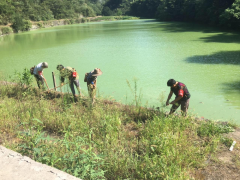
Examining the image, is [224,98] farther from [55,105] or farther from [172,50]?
[172,50]

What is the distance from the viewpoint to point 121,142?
2.88 metres

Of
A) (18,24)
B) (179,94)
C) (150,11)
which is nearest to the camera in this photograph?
(179,94)

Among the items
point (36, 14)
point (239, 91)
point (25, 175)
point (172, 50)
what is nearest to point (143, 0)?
point (36, 14)

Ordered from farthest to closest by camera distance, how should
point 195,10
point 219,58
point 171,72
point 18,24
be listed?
point 18,24 < point 195,10 < point 219,58 < point 171,72

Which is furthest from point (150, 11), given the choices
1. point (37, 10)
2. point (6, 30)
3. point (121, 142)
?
point (121, 142)

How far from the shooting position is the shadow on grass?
8.72m

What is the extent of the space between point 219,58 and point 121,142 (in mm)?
8044

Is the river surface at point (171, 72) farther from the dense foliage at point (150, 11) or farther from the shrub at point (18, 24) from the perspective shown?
the shrub at point (18, 24)

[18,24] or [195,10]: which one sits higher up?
[195,10]

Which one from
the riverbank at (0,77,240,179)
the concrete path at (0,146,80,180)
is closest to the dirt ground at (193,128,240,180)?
the riverbank at (0,77,240,179)

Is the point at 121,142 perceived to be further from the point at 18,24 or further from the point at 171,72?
the point at 18,24

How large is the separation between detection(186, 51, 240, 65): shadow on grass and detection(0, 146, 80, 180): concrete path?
8.49m

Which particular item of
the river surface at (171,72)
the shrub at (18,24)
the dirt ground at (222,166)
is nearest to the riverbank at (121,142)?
the dirt ground at (222,166)

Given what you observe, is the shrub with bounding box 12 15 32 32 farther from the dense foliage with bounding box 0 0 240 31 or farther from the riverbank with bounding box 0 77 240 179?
the riverbank with bounding box 0 77 240 179
